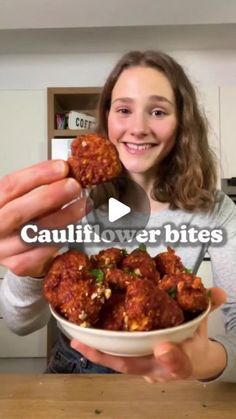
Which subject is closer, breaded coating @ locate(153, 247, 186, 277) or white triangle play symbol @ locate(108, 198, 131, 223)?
breaded coating @ locate(153, 247, 186, 277)

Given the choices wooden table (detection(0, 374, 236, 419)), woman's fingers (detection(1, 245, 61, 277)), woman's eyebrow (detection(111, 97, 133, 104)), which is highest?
woman's eyebrow (detection(111, 97, 133, 104))

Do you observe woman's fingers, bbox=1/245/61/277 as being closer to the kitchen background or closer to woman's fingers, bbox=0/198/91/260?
woman's fingers, bbox=0/198/91/260

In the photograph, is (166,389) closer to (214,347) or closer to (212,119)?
(214,347)

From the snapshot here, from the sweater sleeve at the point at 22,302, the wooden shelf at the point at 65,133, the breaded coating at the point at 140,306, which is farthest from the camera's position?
the wooden shelf at the point at 65,133

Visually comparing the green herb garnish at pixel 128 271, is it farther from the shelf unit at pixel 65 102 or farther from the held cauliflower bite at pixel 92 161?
the shelf unit at pixel 65 102

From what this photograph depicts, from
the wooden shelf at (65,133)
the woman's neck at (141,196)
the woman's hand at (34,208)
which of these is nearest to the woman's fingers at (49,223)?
the woman's hand at (34,208)

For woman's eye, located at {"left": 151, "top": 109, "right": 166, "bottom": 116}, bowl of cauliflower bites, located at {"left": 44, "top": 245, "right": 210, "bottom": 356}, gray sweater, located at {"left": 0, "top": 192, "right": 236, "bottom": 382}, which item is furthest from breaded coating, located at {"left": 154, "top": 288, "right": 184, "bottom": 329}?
woman's eye, located at {"left": 151, "top": 109, "right": 166, "bottom": 116}
